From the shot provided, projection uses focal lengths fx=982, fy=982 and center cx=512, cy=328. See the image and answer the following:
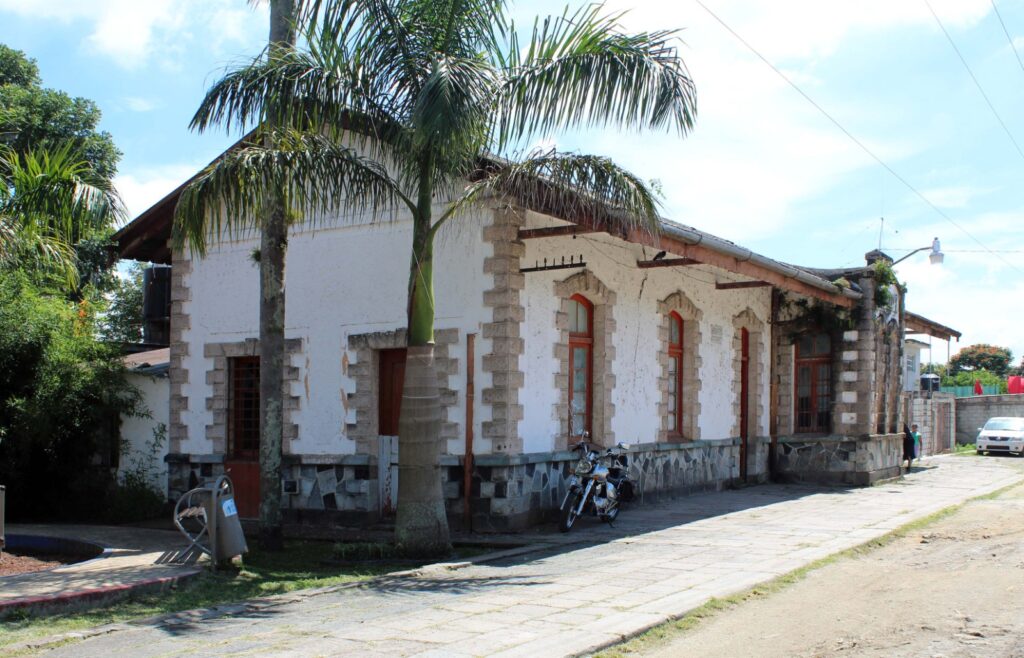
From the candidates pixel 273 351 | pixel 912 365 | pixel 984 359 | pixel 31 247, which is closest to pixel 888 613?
pixel 273 351

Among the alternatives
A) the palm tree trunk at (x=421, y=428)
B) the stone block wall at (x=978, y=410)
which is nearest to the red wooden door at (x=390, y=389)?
the palm tree trunk at (x=421, y=428)

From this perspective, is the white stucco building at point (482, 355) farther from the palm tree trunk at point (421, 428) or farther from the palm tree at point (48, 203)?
the palm tree at point (48, 203)

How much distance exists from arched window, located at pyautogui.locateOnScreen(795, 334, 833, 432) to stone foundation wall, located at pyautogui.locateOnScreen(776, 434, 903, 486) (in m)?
0.65

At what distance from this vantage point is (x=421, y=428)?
1011 centimetres

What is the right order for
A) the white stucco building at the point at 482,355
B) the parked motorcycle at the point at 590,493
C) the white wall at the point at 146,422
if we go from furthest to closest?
1. the white wall at the point at 146,422
2. the white stucco building at the point at 482,355
3. the parked motorcycle at the point at 590,493

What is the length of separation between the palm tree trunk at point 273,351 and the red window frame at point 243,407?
4.30 metres

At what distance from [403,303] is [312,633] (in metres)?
7.01

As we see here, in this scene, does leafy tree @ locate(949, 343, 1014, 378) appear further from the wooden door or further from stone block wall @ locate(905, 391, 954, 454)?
the wooden door

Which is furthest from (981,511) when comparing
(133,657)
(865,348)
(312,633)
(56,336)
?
(56,336)

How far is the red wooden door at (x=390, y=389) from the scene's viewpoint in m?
13.7

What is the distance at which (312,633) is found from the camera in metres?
6.82

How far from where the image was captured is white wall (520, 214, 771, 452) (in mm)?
12938

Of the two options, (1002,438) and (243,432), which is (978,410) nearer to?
(1002,438)

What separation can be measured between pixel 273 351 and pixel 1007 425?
30.0 m
